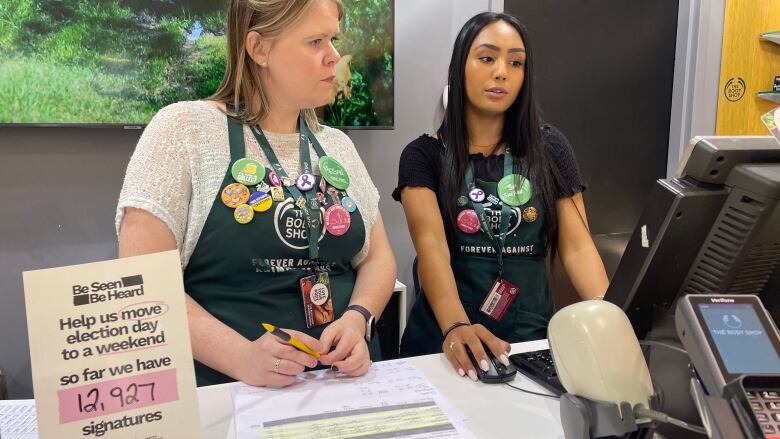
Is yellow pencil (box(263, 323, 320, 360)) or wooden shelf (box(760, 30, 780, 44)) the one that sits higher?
wooden shelf (box(760, 30, 780, 44))

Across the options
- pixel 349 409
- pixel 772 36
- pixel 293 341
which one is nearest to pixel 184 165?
pixel 293 341

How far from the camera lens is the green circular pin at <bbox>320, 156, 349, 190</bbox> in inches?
58.0

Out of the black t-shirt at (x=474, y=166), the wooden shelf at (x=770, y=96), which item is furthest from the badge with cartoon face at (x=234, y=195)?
the wooden shelf at (x=770, y=96)

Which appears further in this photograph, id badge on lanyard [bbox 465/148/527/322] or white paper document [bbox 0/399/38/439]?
id badge on lanyard [bbox 465/148/527/322]

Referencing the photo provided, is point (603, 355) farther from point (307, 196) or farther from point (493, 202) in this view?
point (493, 202)

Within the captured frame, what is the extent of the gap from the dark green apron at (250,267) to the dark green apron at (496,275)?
1.76 feet

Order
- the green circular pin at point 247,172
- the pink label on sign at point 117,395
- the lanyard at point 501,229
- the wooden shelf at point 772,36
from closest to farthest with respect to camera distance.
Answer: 1. the pink label on sign at point 117,395
2. the green circular pin at point 247,172
3. the lanyard at point 501,229
4. the wooden shelf at point 772,36

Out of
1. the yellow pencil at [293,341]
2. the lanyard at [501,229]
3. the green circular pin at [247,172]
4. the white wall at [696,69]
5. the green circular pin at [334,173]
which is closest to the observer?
the yellow pencil at [293,341]

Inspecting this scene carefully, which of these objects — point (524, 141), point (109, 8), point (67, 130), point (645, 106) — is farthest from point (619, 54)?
point (67, 130)

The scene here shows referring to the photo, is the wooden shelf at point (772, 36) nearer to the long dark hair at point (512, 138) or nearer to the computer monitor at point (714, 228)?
the long dark hair at point (512, 138)

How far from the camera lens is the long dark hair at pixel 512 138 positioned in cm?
189

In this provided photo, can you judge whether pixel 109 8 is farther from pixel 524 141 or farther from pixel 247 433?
pixel 247 433

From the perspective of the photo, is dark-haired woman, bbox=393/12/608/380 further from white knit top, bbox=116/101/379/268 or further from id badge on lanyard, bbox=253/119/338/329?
white knit top, bbox=116/101/379/268

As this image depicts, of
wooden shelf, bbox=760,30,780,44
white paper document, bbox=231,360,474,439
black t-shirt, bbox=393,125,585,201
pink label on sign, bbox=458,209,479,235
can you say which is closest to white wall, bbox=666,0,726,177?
wooden shelf, bbox=760,30,780,44
